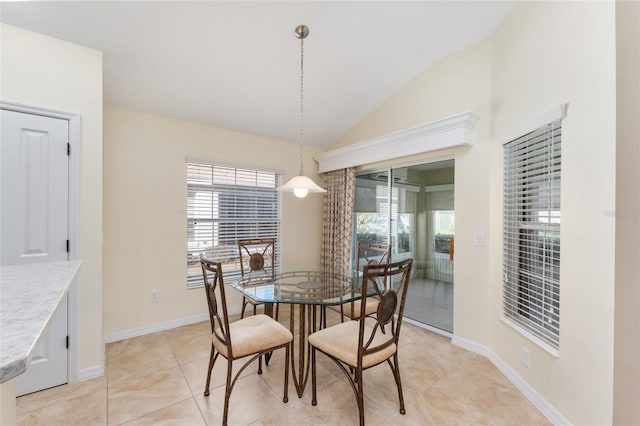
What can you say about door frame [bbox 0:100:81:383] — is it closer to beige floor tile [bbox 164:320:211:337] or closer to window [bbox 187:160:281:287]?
beige floor tile [bbox 164:320:211:337]

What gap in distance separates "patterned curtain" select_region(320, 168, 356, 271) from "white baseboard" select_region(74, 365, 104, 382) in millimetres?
2733

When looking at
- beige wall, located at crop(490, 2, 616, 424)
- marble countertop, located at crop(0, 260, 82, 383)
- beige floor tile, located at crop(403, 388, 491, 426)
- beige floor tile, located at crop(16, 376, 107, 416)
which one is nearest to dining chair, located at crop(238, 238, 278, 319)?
beige floor tile, located at crop(16, 376, 107, 416)

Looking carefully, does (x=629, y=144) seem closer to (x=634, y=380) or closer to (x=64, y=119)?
(x=634, y=380)

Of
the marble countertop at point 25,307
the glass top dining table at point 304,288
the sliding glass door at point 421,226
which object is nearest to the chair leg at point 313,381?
the glass top dining table at point 304,288

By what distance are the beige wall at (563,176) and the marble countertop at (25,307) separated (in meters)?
2.32

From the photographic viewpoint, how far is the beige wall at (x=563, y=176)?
1.55 m

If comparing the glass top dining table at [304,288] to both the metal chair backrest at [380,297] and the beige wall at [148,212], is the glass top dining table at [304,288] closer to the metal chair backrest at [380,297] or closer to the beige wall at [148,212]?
the metal chair backrest at [380,297]

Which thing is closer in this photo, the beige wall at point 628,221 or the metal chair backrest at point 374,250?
the beige wall at point 628,221

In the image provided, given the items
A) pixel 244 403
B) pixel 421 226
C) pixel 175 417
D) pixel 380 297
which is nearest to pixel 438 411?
pixel 380 297

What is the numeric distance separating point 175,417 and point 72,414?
28.0 inches

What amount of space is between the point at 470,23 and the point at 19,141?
3855 millimetres

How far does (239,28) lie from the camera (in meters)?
2.41

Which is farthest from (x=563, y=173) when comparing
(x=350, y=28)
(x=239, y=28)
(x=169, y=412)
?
(x=169, y=412)

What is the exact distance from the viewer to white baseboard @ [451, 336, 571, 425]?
6.07 feet
